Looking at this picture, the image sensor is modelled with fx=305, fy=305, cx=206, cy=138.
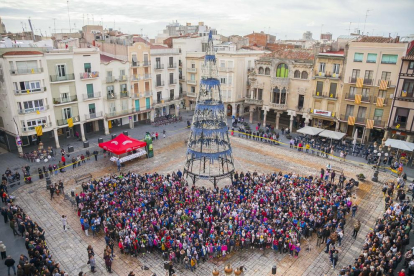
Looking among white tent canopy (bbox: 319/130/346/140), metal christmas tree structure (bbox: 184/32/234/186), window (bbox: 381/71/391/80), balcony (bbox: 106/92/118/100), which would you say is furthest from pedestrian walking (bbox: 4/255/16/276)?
window (bbox: 381/71/391/80)

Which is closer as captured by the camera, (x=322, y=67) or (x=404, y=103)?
(x=404, y=103)

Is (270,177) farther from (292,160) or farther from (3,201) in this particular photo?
(3,201)

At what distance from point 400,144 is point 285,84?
20.2 m

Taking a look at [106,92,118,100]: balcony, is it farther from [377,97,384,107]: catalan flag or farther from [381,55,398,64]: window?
[381,55,398,64]: window

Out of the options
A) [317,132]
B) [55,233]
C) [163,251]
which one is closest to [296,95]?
[317,132]

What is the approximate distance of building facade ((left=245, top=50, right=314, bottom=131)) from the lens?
52188mm

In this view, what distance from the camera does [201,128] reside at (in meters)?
33.2

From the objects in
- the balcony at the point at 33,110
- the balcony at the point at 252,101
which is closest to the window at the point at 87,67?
the balcony at the point at 33,110

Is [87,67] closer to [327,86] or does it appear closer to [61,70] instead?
[61,70]

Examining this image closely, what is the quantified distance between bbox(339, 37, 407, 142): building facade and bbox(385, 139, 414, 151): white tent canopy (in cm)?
351

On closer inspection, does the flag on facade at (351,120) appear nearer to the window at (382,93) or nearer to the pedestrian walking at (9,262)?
the window at (382,93)

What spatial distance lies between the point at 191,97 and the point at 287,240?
155ft

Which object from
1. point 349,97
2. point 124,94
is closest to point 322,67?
point 349,97

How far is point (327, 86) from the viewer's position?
49812mm
